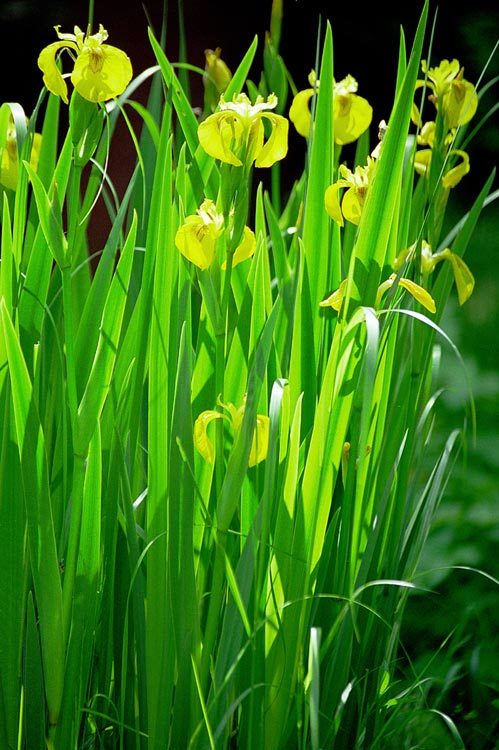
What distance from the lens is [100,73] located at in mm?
753

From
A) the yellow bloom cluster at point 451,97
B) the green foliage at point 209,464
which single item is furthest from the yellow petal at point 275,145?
the yellow bloom cluster at point 451,97

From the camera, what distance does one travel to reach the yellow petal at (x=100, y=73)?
748 mm

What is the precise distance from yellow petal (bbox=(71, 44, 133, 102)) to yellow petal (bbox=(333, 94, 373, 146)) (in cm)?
31

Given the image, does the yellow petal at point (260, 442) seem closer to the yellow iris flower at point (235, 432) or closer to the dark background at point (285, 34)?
the yellow iris flower at point (235, 432)

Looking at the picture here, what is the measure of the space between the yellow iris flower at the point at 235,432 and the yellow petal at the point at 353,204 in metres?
0.23

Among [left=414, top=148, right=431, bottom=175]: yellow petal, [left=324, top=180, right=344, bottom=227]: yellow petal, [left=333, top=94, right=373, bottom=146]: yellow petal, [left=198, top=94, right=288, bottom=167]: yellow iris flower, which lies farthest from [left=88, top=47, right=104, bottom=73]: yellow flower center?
[left=414, top=148, right=431, bottom=175]: yellow petal

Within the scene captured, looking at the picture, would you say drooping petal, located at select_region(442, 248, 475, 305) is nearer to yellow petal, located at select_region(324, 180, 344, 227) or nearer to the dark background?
yellow petal, located at select_region(324, 180, 344, 227)

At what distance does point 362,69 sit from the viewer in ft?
12.2

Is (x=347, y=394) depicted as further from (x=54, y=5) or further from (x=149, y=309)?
(x=54, y=5)

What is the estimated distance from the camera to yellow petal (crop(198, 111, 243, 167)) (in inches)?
28.0

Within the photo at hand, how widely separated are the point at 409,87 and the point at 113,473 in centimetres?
45

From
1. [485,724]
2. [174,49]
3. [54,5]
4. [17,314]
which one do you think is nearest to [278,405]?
[17,314]

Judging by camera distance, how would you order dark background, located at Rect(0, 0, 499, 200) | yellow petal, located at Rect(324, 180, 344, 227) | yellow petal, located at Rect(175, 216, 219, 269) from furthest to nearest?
dark background, located at Rect(0, 0, 499, 200) → yellow petal, located at Rect(324, 180, 344, 227) → yellow petal, located at Rect(175, 216, 219, 269)

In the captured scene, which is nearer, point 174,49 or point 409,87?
point 409,87
